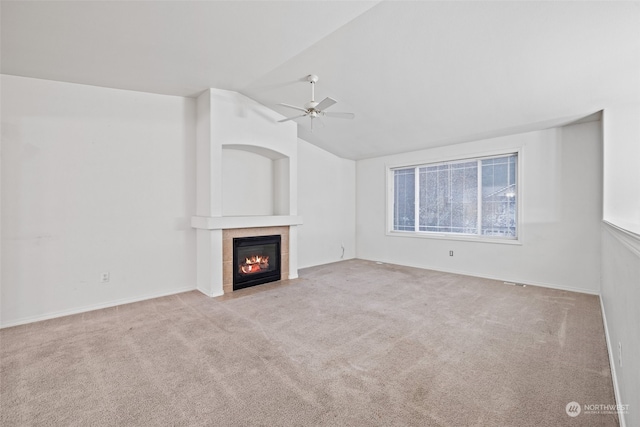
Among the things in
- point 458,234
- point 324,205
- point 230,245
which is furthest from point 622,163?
point 230,245

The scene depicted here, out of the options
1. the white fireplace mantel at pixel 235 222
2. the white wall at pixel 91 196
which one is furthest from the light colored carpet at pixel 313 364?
the white fireplace mantel at pixel 235 222

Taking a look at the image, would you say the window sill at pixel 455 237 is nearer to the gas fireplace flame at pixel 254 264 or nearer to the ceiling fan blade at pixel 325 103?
the gas fireplace flame at pixel 254 264

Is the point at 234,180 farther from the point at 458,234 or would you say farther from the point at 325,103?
the point at 458,234

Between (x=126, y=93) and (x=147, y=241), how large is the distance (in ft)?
6.49

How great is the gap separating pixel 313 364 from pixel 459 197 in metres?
4.47

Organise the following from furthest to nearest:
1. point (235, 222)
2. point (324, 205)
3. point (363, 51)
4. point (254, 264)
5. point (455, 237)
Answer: point (324, 205) → point (455, 237) → point (254, 264) → point (235, 222) → point (363, 51)

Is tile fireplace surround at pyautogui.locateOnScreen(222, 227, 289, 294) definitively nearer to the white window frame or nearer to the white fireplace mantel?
the white fireplace mantel

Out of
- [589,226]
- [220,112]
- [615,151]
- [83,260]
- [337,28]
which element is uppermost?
[337,28]

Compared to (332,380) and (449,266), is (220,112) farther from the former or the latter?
(449,266)

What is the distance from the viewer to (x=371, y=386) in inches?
80.3

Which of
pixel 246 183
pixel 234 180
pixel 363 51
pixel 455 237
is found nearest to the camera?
pixel 363 51

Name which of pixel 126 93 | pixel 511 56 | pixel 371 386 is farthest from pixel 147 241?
pixel 511 56

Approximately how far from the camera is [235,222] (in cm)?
435

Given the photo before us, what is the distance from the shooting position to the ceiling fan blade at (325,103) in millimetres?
3318
